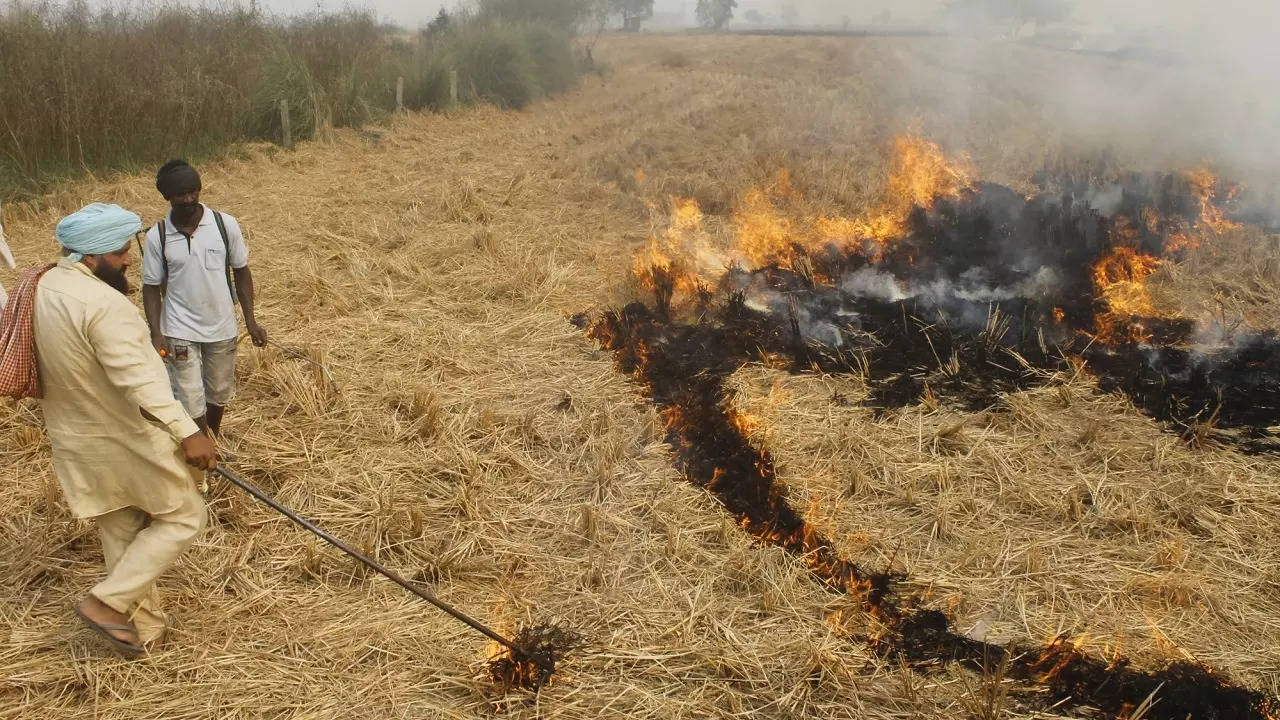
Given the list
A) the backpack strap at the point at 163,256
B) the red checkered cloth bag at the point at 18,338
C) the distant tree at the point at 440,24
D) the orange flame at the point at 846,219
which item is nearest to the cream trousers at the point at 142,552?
the red checkered cloth bag at the point at 18,338

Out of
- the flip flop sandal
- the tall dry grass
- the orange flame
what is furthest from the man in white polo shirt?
the tall dry grass

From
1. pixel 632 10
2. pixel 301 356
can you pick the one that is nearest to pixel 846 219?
pixel 301 356

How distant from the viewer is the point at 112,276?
273 cm

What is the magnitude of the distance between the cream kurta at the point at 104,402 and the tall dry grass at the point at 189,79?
330 inches

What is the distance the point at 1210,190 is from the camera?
8961 mm

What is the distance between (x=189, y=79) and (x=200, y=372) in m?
9.45

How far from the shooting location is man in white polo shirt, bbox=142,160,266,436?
351cm

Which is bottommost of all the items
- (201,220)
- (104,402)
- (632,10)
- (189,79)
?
(104,402)

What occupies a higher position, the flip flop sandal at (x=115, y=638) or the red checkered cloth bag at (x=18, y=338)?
the red checkered cloth bag at (x=18, y=338)

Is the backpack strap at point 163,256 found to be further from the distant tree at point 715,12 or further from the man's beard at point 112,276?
the distant tree at point 715,12

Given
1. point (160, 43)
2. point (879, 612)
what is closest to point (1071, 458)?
point (879, 612)

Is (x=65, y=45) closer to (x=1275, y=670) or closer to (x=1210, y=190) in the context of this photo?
(x=1275, y=670)

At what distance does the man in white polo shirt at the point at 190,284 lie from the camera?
3.51 meters

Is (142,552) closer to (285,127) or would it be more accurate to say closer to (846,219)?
(846,219)
